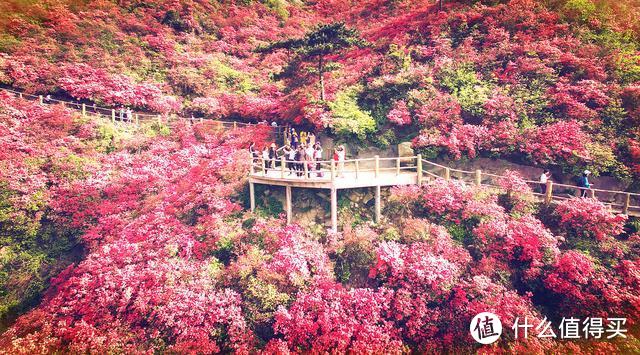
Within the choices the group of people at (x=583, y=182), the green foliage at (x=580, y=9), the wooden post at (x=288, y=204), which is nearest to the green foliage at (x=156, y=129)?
the wooden post at (x=288, y=204)

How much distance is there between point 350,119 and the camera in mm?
11453

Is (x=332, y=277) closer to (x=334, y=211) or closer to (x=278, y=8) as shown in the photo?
(x=334, y=211)

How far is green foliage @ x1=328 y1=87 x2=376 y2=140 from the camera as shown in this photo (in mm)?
11250

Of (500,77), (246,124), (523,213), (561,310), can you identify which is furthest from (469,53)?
(246,124)

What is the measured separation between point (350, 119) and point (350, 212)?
4029mm

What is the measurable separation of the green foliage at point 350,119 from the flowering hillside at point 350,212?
9 cm

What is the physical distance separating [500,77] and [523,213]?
628 cm

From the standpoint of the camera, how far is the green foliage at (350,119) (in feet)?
36.9

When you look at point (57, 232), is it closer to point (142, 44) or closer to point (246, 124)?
point (246, 124)

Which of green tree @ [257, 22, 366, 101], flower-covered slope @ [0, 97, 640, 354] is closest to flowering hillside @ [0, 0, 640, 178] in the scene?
green tree @ [257, 22, 366, 101]

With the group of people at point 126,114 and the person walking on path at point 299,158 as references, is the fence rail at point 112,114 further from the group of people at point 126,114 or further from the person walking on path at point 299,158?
the person walking on path at point 299,158

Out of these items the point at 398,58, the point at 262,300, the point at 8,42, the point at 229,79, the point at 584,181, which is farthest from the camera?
the point at 229,79

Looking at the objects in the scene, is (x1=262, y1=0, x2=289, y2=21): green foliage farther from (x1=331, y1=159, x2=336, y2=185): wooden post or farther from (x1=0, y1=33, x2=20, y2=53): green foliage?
(x1=331, y1=159, x2=336, y2=185): wooden post

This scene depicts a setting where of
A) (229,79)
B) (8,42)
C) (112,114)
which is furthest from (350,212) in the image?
(8,42)
